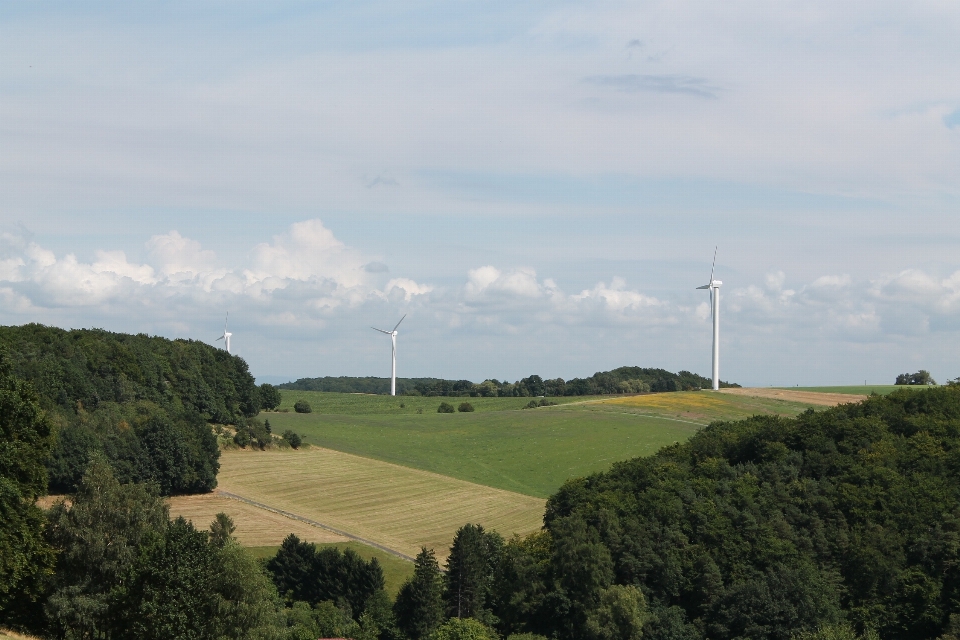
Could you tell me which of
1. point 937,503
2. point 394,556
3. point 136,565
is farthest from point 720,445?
point 136,565

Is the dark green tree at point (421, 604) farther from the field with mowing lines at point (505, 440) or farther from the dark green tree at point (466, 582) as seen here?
the field with mowing lines at point (505, 440)

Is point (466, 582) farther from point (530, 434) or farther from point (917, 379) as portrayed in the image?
point (917, 379)

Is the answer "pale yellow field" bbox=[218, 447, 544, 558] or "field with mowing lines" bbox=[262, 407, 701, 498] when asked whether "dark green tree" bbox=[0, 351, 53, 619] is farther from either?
"field with mowing lines" bbox=[262, 407, 701, 498]

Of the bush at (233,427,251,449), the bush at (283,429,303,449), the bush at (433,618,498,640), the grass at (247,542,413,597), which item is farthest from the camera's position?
the bush at (283,429,303,449)

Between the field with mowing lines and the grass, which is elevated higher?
the field with mowing lines

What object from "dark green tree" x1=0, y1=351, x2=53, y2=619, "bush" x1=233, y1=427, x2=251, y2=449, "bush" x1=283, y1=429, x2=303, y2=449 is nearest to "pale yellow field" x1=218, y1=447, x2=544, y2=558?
"bush" x1=233, y1=427, x2=251, y2=449

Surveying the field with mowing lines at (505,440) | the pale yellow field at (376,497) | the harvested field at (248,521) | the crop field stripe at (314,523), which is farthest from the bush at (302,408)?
the harvested field at (248,521)

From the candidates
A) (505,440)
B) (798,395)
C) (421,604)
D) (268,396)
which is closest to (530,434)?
(505,440)

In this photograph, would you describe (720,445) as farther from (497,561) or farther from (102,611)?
(102,611)
